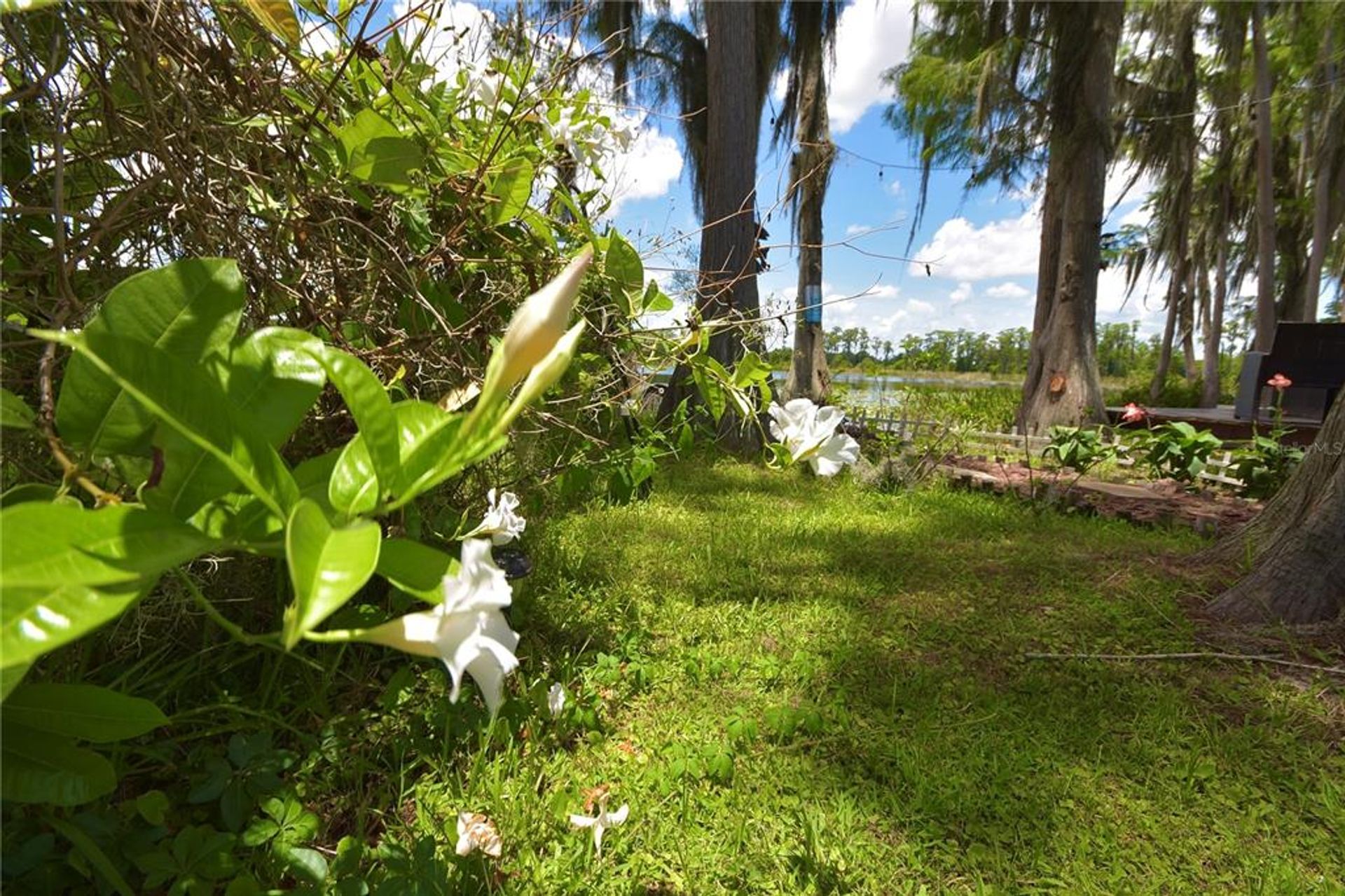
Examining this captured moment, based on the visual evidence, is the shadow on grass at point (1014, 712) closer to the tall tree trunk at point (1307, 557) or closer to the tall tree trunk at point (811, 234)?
the tall tree trunk at point (1307, 557)

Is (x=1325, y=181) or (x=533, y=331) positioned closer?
(x=533, y=331)

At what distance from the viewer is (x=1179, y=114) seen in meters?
7.68

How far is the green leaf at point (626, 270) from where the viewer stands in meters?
0.85

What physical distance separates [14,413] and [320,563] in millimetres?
244

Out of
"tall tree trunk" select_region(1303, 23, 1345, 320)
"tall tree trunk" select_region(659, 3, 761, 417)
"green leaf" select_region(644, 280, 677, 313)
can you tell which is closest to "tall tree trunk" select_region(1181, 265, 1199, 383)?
"tall tree trunk" select_region(1303, 23, 1345, 320)

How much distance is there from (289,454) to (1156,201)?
18.9m

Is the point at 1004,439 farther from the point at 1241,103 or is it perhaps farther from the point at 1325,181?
the point at 1325,181

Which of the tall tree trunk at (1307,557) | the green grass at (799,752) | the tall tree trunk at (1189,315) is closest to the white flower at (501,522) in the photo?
the green grass at (799,752)

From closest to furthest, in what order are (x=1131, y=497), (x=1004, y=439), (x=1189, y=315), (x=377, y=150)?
(x=377, y=150) < (x=1131, y=497) < (x=1004, y=439) < (x=1189, y=315)

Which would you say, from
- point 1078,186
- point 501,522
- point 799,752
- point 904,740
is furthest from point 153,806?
point 1078,186

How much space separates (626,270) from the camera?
87 centimetres

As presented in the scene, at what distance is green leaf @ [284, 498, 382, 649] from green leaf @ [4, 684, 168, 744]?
0.31 m

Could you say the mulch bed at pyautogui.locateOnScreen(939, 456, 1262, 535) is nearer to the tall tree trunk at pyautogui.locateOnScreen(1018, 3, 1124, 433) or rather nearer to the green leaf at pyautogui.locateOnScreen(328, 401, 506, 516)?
the tall tree trunk at pyautogui.locateOnScreen(1018, 3, 1124, 433)

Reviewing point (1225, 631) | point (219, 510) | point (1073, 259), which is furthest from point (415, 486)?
point (1073, 259)
